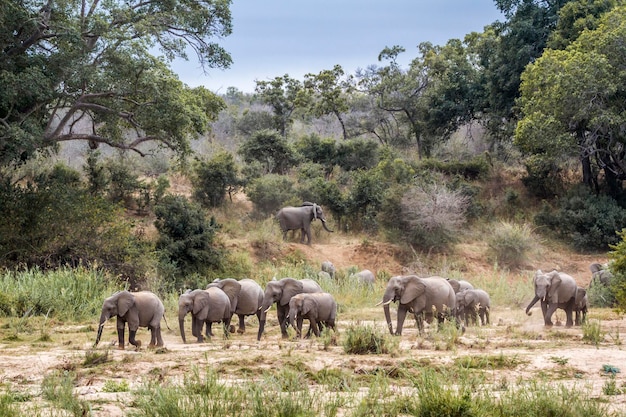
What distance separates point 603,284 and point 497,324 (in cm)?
573

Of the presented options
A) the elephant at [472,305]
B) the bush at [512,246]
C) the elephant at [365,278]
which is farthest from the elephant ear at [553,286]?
the bush at [512,246]

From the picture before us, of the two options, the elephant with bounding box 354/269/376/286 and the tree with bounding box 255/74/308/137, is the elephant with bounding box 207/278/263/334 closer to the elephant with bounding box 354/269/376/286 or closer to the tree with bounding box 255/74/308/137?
the elephant with bounding box 354/269/376/286

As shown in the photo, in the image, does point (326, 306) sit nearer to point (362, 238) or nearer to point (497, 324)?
point (497, 324)

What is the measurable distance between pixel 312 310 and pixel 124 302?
283 centimetres

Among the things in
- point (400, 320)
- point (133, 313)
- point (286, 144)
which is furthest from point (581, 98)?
point (133, 313)

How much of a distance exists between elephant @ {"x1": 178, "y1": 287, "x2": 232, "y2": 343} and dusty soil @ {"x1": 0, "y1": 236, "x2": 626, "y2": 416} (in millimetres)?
354

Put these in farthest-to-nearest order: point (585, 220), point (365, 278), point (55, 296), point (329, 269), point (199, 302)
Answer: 1. point (585, 220)
2. point (329, 269)
3. point (365, 278)
4. point (55, 296)
5. point (199, 302)

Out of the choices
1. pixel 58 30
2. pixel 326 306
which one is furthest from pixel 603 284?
pixel 58 30

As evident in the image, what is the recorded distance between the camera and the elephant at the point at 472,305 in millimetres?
14062

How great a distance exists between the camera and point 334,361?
28.9ft

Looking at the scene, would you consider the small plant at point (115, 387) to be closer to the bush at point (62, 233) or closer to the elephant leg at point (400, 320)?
the elephant leg at point (400, 320)

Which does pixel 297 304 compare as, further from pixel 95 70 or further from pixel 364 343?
pixel 95 70

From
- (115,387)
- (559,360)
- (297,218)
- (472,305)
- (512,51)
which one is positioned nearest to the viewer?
(115,387)

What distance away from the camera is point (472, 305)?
14398 millimetres
